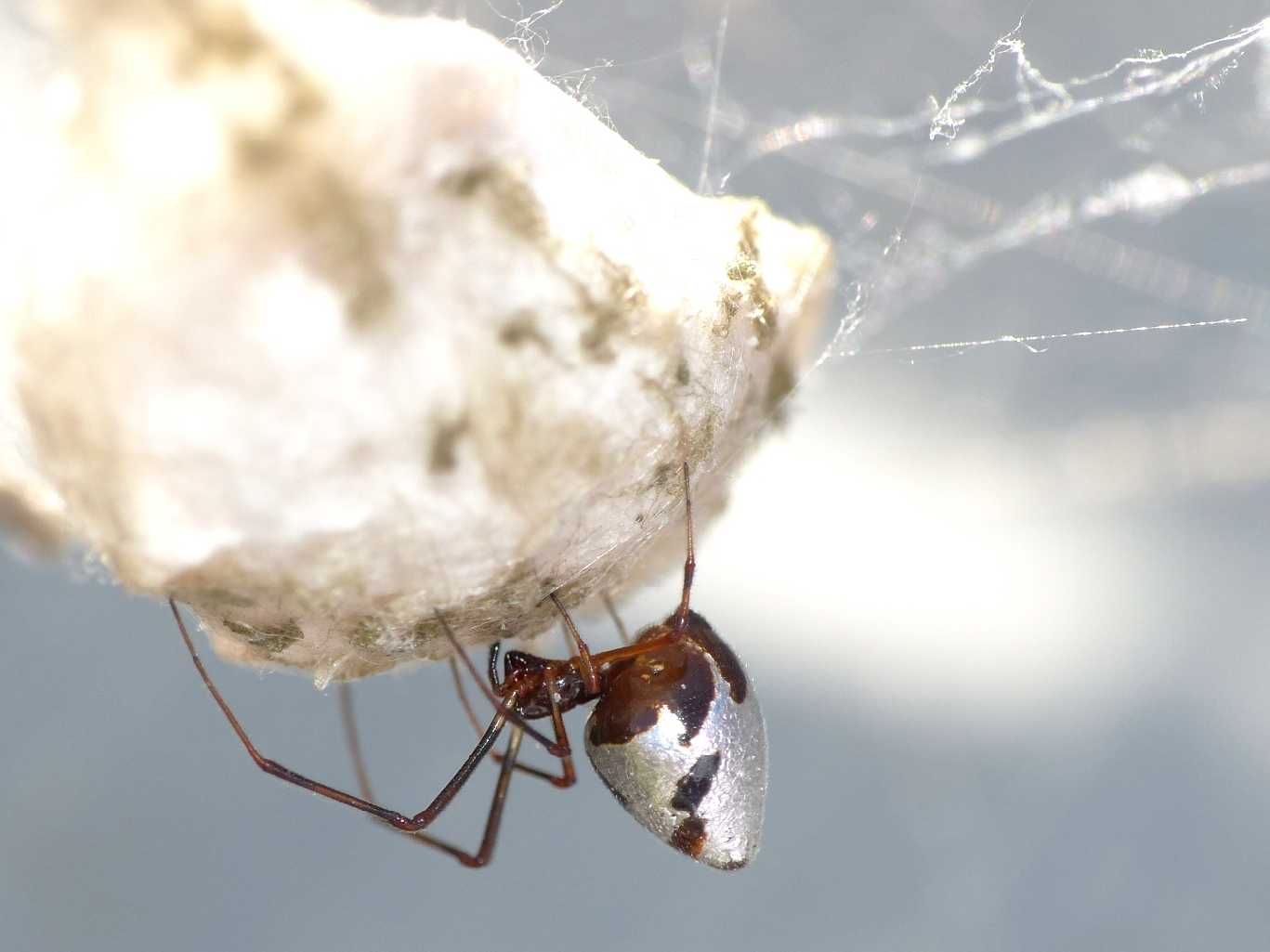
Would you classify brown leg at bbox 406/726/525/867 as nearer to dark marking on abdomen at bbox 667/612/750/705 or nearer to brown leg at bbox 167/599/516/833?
brown leg at bbox 167/599/516/833

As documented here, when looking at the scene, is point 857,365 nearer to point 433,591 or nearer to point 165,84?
point 433,591

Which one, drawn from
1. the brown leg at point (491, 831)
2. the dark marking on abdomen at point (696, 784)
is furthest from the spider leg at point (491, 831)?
the dark marking on abdomen at point (696, 784)

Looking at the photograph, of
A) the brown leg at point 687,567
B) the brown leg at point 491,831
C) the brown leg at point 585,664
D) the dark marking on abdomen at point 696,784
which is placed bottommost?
the brown leg at point 491,831

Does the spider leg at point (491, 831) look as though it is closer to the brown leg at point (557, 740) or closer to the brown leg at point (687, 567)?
the brown leg at point (557, 740)

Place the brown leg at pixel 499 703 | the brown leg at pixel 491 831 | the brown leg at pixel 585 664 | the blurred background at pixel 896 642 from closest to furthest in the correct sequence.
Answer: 1. the brown leg at pixel 499 703
2. the brown leg at pixel 585 664
3. the brown leg at pixel 491 831
4. the blurred background at pixel 896 642

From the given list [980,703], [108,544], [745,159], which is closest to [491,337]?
[108,544]

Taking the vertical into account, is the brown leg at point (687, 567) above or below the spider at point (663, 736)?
above

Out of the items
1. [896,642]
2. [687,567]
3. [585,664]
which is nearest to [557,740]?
[585,664]
